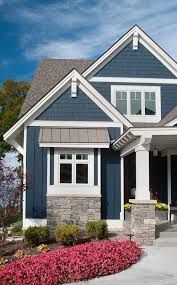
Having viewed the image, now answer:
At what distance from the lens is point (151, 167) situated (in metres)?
17.8

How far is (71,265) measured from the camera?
8.92 meters

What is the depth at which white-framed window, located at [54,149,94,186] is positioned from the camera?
15805mm

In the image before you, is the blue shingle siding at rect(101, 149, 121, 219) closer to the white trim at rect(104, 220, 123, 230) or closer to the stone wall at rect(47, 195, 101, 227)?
the white trim at rect(104, 220, 123, 230)

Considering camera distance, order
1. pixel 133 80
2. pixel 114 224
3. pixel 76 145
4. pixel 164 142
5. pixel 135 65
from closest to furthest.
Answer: pixel 164 142, pixel 76 145, pixel 114 224, pixel 133 80, pixel 135 65

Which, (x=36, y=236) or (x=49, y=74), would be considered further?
(x=49, y=74)

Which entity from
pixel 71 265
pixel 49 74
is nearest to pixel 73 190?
pixel 71 265

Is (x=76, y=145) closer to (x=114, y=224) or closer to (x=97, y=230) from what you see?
(x=114, y=224)

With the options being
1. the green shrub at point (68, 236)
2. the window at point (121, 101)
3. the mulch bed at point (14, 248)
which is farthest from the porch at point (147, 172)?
the mulch bed at point (14, 248)

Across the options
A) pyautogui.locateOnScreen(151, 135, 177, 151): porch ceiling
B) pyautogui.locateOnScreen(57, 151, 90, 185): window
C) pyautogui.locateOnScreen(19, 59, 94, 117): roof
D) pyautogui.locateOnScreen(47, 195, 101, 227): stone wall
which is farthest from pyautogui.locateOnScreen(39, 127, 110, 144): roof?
pyautogui.locateOnScreen(19, 59, 94, 117): roof

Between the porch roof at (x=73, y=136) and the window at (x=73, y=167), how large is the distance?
0.48 metres

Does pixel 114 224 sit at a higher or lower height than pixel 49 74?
lower

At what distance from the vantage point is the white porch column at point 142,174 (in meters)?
12.6

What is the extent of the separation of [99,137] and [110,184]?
6.07ft

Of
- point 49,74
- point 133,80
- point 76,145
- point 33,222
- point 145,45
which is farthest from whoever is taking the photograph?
point 49,74
